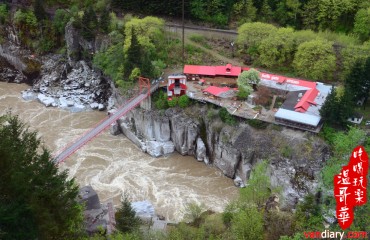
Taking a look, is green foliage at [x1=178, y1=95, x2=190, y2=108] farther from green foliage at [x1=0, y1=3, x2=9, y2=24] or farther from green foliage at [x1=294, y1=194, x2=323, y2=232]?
green foliage at [x1=0, y1=3, x2=9, y2=24]

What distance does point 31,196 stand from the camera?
757 inches

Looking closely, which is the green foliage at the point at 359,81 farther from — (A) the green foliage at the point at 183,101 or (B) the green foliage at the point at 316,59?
(A) the green foliage at the point at 183,101

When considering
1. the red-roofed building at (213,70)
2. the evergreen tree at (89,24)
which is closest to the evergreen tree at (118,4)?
the evergreen tree at (89,24)

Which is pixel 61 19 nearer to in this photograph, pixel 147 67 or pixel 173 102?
pixel 147 67

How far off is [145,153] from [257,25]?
18.1m

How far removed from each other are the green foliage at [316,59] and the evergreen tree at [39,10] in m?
33.0

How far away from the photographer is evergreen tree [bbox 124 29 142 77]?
1594 inches

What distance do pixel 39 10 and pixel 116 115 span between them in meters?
24.2

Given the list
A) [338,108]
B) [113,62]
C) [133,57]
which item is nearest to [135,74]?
[133,57]

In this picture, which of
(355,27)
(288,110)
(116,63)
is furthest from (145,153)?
A: (355,27)

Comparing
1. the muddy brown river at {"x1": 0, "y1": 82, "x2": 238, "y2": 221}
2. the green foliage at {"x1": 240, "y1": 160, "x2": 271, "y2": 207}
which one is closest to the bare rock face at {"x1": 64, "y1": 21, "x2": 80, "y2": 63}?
the muddy brown river at {"x1": 0, "y1": 82, "x2": 238, "y2": 221}

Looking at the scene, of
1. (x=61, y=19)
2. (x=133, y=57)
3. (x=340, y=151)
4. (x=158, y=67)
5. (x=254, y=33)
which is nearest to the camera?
(x=340, y=151)

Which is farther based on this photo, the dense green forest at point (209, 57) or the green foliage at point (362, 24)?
the green foliage at point (362, 24)

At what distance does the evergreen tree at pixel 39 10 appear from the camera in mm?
52256
